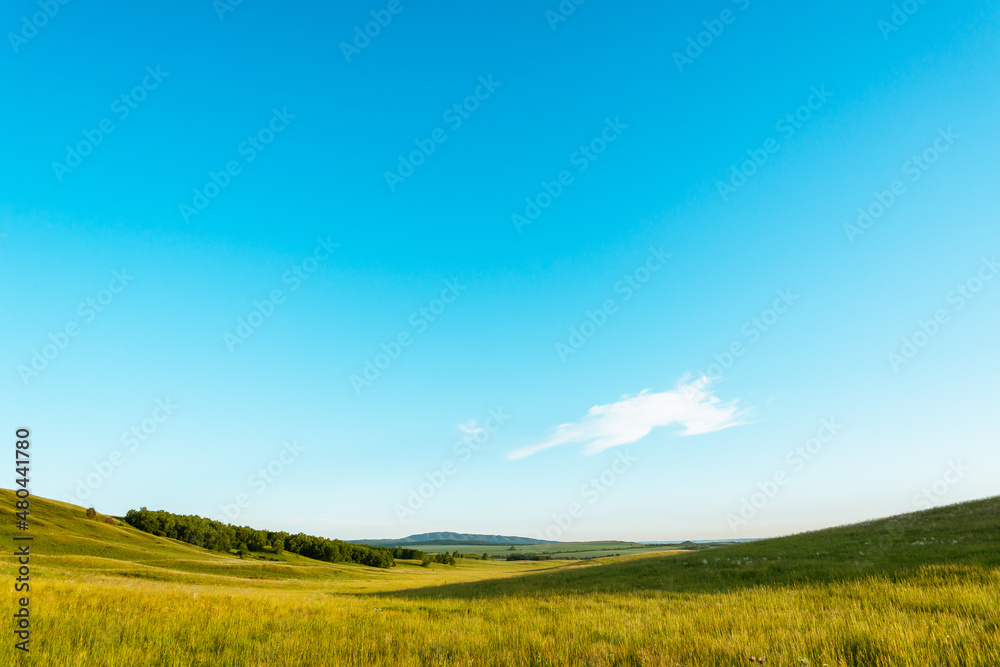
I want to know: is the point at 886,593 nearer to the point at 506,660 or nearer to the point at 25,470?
the point at 506,660

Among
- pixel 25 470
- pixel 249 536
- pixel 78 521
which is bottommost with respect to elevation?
pixel 249 536

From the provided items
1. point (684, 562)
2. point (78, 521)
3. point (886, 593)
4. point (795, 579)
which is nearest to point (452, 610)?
point (886, 593)

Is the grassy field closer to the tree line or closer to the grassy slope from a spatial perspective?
the grassy slope

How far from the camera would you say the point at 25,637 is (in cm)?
714

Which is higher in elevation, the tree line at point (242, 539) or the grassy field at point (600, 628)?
the grassy field at point (600, 628)

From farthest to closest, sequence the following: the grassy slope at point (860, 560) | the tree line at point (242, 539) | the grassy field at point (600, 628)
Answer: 1. the tree line at point (242, 539)
2. the grassy slope at point (860, 560)
3. the grassy field at point (600, 628)

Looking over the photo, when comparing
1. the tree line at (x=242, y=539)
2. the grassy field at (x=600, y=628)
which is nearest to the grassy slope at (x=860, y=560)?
the grassy field at (x=600, y=628)

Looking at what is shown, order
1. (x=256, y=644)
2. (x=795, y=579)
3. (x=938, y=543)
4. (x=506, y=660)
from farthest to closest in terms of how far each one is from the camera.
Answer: (x=938, y=543), (x=795, y=579), (x=256, y=644), (x=506, y=660)

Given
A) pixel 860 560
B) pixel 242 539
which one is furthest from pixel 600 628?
pixel 242 539

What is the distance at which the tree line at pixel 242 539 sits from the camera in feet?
388

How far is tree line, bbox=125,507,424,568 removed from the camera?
118 metres

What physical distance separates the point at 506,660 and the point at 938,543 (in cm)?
2498

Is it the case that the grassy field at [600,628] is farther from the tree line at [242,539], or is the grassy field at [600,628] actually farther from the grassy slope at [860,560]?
the tree line at [242,539]

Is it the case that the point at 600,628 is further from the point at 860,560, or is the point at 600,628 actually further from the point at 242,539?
the point at 242,539
